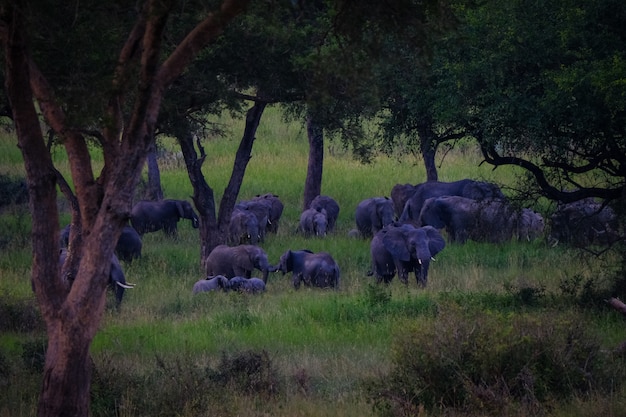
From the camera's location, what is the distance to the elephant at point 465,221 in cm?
Answer: 2709

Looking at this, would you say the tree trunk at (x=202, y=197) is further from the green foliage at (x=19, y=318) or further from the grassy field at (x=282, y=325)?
the green foliage at (x=19, y=318)

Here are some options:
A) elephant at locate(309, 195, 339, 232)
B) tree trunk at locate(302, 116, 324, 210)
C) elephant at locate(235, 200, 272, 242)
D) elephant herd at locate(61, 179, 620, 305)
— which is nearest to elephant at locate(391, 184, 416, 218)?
elephant herd at locate(61, 179, 620, 305)

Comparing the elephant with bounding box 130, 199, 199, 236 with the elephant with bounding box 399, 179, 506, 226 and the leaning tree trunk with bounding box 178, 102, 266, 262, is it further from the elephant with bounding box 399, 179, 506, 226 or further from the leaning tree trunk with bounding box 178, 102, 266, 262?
the elephant with bounding box 399, 179, 506, 226

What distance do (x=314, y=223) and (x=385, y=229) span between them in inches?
287

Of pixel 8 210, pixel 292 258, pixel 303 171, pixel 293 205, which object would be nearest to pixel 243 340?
pixel 292 258

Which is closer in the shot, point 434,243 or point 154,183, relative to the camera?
point 434,243

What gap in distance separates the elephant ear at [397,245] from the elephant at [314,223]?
727 centimetres

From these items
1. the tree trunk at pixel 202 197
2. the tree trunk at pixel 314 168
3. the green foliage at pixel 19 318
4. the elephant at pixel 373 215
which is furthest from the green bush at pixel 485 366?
the tree trunk at pixel 314 168

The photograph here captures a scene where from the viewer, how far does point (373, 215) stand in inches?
1156

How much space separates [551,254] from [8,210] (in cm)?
1851

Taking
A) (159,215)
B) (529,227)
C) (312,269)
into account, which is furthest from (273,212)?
(312,269)

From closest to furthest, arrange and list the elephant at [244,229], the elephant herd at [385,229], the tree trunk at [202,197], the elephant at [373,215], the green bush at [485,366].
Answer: the green bush at [485,366] → the elephant herd at [385,229] → the tree trunk at [202,197] → the elephant at [244,229] → the elephant at [373,215]

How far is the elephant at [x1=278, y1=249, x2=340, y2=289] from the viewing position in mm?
20672

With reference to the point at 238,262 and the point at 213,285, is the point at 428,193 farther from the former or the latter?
the point at 213,285
